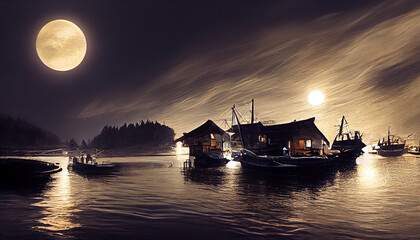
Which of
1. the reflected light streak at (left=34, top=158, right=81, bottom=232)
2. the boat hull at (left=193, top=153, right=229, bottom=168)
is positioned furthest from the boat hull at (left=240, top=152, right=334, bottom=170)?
the reflected light streak at (left=34, top=158, right=81, bottom=232)

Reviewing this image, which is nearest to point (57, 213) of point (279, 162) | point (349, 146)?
point (279, 162)

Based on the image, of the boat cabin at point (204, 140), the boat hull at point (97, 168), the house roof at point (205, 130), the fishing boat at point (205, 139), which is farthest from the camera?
the boat cabin at point (204, 140)

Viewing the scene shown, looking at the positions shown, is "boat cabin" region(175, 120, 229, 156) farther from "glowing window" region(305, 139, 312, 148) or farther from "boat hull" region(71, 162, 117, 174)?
"boat hull" region(71, 162, 117, 174)

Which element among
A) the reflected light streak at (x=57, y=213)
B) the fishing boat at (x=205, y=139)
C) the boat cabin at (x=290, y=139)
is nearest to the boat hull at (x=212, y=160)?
the fishing boat at (x=205, y=139)

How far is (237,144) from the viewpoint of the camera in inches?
3937

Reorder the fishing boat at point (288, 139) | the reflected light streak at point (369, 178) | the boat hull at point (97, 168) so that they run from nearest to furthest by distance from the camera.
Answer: the reflected light streak at point (369, 178) < the boat hull at point (97, 168) < the fishing boat at point (288, 139)

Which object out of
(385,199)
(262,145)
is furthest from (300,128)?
(385,199)

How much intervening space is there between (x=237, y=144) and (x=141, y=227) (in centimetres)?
8761

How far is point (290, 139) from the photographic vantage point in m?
67.9

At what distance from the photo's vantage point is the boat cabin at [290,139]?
68.2 metres

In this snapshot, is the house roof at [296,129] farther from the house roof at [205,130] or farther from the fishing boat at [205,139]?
the fishing boat at [205,139]

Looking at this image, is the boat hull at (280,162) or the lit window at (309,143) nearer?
the boat hull at (280,162)

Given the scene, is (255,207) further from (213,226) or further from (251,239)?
(251,239)

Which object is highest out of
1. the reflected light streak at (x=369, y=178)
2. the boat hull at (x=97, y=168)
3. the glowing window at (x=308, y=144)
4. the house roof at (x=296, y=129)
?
the house roof at (x=296, y=129)
